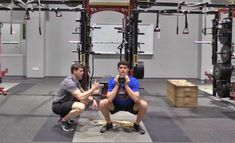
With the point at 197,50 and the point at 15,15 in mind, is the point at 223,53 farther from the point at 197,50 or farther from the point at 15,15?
the point at 15,15

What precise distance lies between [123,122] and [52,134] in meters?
1.18

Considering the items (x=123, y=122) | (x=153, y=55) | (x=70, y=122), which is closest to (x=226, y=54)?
(x=123, y=122)

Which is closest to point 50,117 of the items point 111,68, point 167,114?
point 167,114

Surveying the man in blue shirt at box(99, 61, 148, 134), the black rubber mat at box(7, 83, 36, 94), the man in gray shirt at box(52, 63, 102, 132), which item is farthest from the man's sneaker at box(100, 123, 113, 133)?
the black rubber mat at box(7, 83, 36, 94)

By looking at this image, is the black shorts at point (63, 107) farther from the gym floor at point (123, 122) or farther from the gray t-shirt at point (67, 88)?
the gym floor at point (123, 122)

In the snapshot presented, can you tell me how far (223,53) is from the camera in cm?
789

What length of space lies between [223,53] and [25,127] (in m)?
4.53

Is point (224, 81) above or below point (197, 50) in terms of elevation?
below

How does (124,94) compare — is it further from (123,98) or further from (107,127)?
(107,127)

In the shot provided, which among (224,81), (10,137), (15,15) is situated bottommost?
(10,137)

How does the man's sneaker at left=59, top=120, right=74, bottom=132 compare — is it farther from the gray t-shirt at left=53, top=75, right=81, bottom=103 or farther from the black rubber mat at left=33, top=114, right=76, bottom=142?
the gray t-shirt at left=53, top=75, right=81, bottom=103

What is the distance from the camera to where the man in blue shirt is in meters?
4.95

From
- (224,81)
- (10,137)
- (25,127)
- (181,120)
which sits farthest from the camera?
(224,81)

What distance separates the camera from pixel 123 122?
5.68 metres
